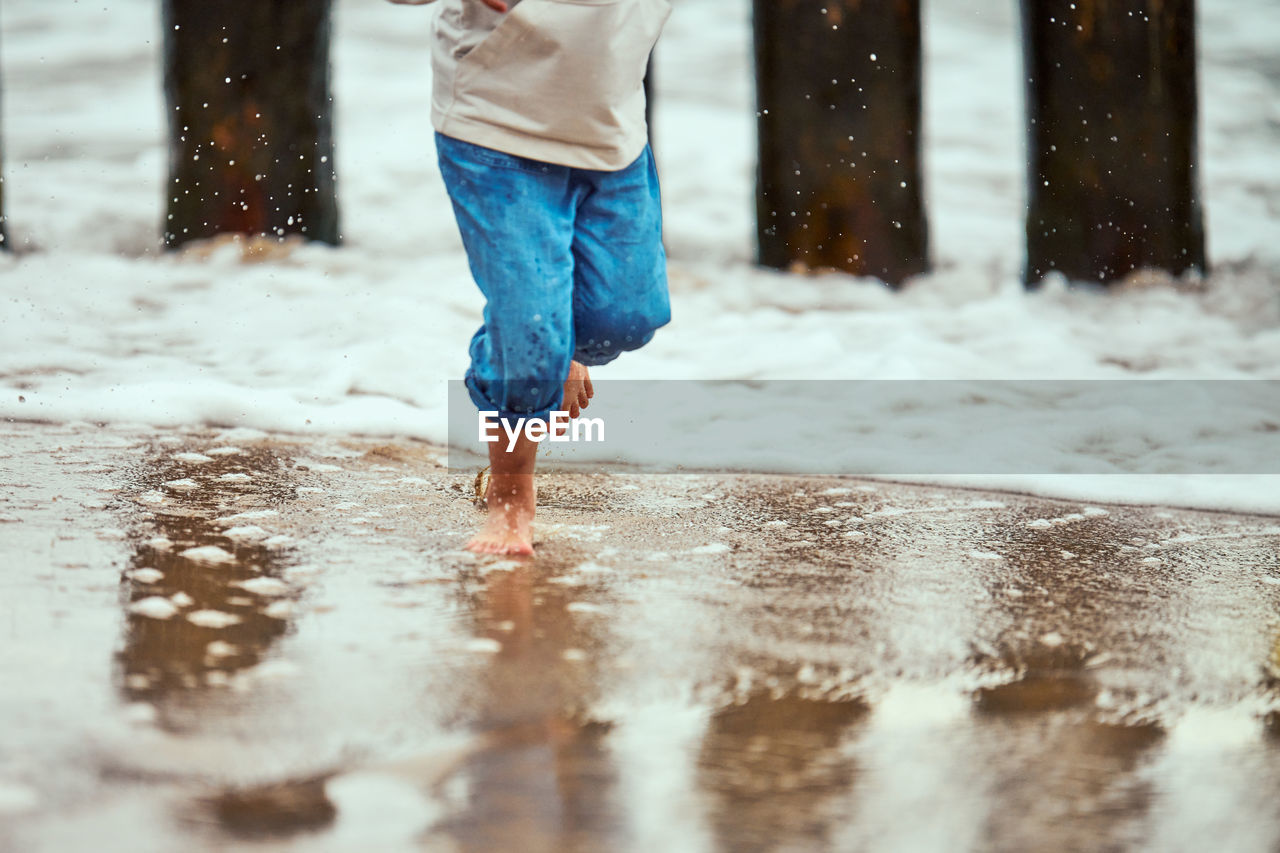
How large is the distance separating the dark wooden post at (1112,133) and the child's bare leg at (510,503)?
12.0ft

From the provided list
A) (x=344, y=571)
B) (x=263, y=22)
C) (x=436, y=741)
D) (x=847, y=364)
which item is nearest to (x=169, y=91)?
(x=263, y=22)

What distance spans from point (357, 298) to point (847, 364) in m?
1.92

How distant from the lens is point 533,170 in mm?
2164

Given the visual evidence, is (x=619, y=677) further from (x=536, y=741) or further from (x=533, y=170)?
(x=533, y=170)

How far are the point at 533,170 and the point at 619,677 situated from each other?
0.92 metres

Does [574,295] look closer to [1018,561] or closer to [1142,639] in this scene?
[1018,561]

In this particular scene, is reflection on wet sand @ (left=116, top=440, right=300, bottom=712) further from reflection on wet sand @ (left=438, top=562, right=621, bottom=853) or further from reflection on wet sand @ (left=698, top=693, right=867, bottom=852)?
reflection on wet sand @ (left=698, top=693, right=867, bottom=852)

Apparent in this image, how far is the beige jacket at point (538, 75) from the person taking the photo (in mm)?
2113

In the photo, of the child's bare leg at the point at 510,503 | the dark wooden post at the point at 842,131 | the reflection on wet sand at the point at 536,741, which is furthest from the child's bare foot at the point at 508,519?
the dark wooden post at the point at 842,131

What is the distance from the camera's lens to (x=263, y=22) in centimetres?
555

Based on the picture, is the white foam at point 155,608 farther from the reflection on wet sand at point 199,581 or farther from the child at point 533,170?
the child at point 533,170

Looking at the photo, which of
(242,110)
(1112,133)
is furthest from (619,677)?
(242,110)

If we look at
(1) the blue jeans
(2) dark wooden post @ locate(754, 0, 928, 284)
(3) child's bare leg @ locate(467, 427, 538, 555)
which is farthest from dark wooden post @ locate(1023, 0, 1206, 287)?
(3) child's bare leg @ locate(467, 427, 538, 555)

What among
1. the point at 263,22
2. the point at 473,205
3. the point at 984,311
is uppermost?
the point at 263,22
